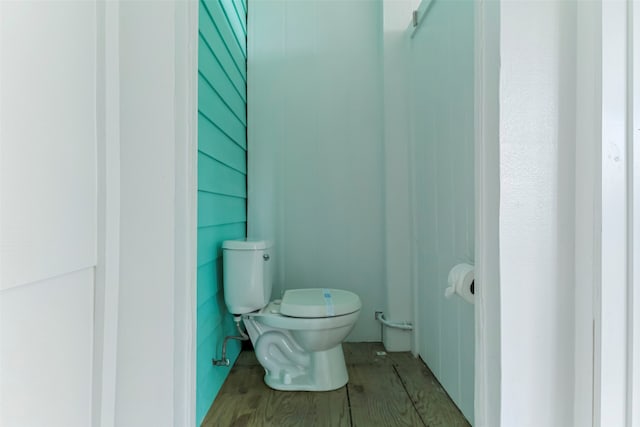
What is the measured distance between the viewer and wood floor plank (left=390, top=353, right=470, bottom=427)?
61.6 inches

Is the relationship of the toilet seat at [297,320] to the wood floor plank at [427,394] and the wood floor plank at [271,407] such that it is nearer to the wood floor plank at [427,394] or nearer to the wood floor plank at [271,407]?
the wood floor plank at [271,407]

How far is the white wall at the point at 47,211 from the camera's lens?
599 millimetres

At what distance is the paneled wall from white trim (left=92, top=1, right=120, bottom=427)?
1.20 metres

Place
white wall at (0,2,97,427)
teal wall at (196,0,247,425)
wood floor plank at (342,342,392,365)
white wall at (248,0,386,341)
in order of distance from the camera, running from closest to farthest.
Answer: white wall at (0,2,97,427), teal wall at (196,0,247,425), wood floor plank at (342,342,392,365), white wall at (248,0,386,341)

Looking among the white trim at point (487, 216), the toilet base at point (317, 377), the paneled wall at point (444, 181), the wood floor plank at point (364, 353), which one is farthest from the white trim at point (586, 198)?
the wood floor plank at point (364, 353)

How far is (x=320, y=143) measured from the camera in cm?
248

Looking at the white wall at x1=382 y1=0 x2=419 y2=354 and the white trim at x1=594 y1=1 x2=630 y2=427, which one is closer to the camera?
the white trim at x1=594 y1=1 x2=630 y2=427

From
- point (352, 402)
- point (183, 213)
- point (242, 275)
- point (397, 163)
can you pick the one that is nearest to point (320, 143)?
point (397, 163)

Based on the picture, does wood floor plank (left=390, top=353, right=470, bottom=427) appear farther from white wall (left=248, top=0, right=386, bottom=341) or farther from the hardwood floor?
white wall (left=248, top=0, right=386, bottom=341)

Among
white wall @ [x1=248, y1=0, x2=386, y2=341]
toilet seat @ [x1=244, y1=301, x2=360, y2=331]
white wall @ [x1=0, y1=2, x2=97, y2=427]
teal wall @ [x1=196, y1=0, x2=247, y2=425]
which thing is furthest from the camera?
white wall @ [x1=248, y1=0, x2=386, y2=341]

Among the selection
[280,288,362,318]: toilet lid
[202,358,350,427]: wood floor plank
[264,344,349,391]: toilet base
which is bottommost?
[202,358,350,427]: wood floor plank

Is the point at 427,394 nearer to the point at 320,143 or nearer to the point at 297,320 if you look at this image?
the point at 297,320

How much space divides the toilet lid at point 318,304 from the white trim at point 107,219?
3.35ft

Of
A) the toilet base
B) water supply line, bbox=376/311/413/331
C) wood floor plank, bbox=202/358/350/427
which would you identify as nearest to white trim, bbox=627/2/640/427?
wood floor plank, bbox=202/358/350/427
